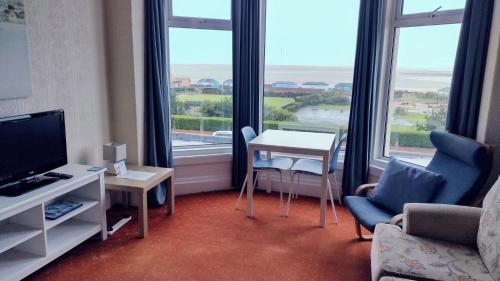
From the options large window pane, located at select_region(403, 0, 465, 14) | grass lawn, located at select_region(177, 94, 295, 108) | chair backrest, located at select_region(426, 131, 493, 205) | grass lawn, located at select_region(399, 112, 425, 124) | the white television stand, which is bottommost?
the white television stand

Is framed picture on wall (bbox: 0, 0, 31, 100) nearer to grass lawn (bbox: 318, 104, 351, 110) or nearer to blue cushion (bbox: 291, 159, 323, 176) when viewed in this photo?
blue cushion (bbox: 291, 159, 323, 176)

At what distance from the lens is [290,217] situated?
346 centimetres

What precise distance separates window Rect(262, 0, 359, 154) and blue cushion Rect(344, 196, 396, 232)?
46.7 inches

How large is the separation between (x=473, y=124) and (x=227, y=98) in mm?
2387

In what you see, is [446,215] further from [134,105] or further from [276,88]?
[134,105]

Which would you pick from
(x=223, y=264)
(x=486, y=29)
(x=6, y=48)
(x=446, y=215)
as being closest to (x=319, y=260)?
(x=223, y=264)

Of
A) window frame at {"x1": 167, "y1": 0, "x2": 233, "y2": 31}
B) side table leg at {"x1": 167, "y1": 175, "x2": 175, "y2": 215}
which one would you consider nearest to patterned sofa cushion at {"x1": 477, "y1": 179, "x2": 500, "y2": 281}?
side table leg at {"x1": 167, "y1": 175, "x2": 175, "y2": 215}

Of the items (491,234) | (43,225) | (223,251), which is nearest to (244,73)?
(223,251)

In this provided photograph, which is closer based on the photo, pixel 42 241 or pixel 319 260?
pixel 42 241

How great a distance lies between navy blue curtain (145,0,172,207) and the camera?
11.3 feet

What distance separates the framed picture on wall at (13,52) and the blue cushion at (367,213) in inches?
99.4

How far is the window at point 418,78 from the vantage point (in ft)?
10.6

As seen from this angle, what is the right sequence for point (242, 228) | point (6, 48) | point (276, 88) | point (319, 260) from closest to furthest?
1. point (6, 48)
2. point (319, 260)
3. point (242, 228)
4. point (276, 88)

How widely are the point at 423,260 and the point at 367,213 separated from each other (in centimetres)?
78
